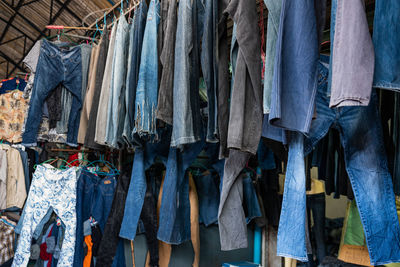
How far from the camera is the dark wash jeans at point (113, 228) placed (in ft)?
7.15

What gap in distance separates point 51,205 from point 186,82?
5.64 feet

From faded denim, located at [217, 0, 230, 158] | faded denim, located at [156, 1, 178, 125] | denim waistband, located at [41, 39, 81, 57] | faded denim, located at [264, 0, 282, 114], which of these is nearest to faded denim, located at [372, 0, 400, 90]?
faded denim, located at [264, 0, 282, 114]

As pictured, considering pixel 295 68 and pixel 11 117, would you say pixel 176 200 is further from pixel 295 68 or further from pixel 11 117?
pixel 11 117

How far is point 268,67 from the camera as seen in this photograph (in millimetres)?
1189

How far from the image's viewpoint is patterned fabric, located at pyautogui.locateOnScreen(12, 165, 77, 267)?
230 cm

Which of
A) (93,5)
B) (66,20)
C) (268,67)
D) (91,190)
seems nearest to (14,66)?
(66,20)

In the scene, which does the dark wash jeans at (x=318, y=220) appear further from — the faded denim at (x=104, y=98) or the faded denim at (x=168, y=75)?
the faded denim at (x=104, y=98)

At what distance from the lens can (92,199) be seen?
2.49 metres

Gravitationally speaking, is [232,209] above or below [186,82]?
below

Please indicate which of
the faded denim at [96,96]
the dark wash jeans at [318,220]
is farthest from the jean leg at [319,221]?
the faded denim at [96,96]

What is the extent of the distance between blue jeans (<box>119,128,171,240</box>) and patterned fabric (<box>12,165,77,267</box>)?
52 cm

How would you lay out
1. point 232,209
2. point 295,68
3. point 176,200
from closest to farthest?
point 295,68
point 232,209
point 176,200

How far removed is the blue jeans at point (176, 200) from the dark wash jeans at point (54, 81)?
1.25 meters

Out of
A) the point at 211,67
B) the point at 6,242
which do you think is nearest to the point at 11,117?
the point at 6,242
